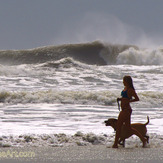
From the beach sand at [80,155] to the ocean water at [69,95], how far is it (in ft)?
1.43

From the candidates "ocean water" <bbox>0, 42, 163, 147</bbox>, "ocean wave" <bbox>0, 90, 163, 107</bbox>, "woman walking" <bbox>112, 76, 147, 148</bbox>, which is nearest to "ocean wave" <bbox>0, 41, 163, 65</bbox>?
"ocean water" <bbox>0, 42, 163, 147</bbox>

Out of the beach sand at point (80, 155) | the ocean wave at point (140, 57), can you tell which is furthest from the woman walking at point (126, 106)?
the ocean wave at point (140, 57)

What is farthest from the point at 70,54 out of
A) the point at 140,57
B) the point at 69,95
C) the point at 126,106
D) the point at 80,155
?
the point at 80,155

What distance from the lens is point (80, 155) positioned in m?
4.47

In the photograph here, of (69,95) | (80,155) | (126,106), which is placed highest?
(69,95)

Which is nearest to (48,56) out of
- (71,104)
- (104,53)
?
(104,53)

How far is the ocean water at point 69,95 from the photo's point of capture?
6184 mm

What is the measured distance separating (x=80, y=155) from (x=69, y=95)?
8161mm

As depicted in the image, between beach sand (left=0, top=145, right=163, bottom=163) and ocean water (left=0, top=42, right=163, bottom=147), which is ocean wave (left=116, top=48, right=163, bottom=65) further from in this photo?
beach sand (left=0, top=145, right=163, bottom=163)

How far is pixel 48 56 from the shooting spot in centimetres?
2988

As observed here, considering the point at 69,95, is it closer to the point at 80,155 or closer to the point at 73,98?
the point at 73,98

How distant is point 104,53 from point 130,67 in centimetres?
687

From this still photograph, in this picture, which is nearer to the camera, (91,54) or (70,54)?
(70,54)

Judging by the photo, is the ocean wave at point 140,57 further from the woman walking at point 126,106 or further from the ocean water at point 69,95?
the woman walking at point 126,106
